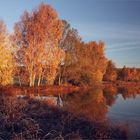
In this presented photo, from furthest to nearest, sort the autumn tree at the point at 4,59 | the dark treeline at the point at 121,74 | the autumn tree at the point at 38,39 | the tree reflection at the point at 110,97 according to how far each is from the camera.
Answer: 1. the dark treeline at the point at 121,74
2. the autumn tree at the point at 38,39
3. the autumn tree at the point at 4,59
4. the tree reflection at the point at 110,97

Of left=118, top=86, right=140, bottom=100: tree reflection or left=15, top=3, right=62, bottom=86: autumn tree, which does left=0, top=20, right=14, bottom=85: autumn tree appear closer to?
left=15, top=3, right=62, bottom=86: autumn tree

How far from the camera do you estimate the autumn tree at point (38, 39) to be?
38.6m

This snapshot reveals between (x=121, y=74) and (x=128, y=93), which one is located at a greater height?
(x=121, y=74)

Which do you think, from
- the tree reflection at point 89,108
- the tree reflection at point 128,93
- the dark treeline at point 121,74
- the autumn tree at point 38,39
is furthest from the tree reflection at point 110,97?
the dark treeline at point 121,74

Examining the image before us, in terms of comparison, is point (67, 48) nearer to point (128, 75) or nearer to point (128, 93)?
point (128, 93)

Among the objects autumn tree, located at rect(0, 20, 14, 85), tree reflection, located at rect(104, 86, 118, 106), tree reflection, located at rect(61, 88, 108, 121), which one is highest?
autumn tree, located at rect(0, 20, 14, 85)

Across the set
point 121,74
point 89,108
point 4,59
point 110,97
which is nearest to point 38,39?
point 4,59

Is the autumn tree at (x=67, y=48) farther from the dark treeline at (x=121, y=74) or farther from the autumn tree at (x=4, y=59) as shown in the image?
the dark treeline at (x=121, y=74)

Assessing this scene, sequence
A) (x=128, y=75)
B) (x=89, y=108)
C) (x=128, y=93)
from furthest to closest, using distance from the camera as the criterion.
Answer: (x=128, y=75) → (x=128, y=93) → (x=89, y=108)

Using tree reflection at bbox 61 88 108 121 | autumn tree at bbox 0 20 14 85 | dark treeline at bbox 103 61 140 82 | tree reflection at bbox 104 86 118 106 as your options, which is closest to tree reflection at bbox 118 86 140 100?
tree reflection at bbox 104 86 118 106

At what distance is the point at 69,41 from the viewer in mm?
46875

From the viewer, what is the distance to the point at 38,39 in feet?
128

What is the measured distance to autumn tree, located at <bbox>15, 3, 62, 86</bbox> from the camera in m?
38.6

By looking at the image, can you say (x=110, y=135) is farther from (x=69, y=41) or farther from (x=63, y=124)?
(x=69, y=41)
